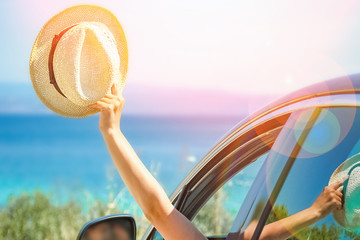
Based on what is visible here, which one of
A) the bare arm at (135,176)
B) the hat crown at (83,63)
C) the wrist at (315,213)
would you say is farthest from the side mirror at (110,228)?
the wrist at (315,213)

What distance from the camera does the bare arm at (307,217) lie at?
1.49 metres

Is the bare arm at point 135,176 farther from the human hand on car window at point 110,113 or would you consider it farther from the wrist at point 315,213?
the wrist at point 315,213

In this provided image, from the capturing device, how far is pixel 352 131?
5.00ft

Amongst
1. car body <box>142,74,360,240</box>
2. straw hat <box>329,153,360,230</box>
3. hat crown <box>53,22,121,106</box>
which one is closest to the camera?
straw hat <box>329,153,360,230</box>

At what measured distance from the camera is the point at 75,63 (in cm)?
171

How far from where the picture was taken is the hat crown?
5.49ft

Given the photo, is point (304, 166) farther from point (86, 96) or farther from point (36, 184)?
point (36, 184)

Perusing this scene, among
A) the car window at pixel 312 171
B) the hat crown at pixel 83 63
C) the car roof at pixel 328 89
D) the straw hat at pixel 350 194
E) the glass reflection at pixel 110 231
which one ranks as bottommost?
the straw hat at pixel 350 194

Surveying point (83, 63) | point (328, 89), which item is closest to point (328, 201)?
point (328, 89)

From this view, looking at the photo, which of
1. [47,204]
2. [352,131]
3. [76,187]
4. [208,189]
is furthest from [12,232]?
[352,131]

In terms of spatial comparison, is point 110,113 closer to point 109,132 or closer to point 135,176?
point 109,132

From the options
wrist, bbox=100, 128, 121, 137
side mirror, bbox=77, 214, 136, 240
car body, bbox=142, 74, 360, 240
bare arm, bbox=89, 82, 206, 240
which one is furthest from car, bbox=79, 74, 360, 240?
wrist, bbox=100, 128, 121, 137

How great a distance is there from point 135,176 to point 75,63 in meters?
0.46

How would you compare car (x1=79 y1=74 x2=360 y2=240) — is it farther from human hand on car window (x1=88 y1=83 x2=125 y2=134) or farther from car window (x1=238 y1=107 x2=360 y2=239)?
human hand on car window (x1=88 y1=83 x2=125 y2=134)
